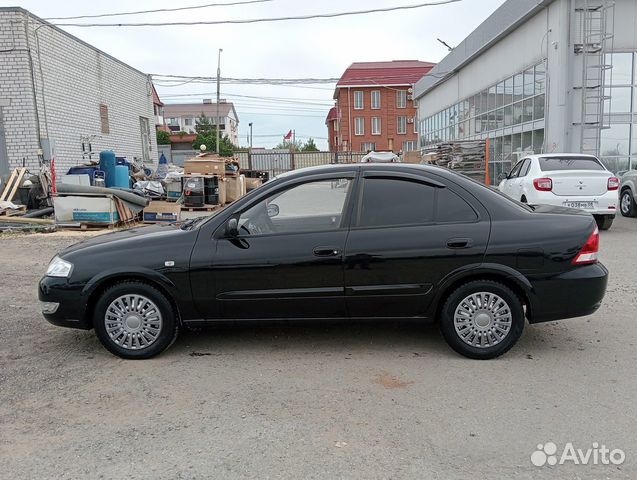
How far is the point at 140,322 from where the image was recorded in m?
4.60

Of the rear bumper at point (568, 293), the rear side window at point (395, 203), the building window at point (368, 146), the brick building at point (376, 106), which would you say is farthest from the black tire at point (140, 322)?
the building window at point (368, 146)

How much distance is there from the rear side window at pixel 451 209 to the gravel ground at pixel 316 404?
1.15 m

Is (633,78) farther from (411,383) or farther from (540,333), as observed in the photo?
(411,383)

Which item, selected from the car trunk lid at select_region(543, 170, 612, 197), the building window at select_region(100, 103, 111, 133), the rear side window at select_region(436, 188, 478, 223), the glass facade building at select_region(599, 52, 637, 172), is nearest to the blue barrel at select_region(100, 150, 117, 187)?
the building window at select_region(100, 103, 111, 133)

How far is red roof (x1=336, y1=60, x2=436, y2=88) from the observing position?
60125 millimetres

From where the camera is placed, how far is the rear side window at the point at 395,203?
15.0 feet

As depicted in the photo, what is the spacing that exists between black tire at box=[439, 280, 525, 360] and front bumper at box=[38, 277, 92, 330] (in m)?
2.99

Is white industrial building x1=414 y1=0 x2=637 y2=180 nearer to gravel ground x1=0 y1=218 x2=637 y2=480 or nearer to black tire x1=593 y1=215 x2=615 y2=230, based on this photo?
black tire x1=593 y1=215 x2=615 y2=230

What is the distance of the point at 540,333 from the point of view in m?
5.20

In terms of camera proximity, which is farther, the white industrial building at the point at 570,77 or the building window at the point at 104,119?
the building window at the point at 104,119

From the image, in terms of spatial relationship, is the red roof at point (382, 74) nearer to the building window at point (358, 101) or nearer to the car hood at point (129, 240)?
the building window at point (358, 101)

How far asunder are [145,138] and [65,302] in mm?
21683

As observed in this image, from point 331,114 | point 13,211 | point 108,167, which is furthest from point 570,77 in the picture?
point 331,114

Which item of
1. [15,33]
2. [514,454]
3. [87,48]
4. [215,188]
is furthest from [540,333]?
[87,48]
